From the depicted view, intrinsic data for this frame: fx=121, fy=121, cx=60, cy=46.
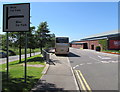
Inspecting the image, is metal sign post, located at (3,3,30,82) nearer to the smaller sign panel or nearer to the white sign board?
the white sign board

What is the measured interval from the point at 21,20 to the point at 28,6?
0.68 m

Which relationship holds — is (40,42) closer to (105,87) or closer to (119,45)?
(105,87)

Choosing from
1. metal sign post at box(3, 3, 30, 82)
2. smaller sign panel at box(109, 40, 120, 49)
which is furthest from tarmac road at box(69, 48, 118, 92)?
smaller sign panel at box(109, 40, 120, 49)

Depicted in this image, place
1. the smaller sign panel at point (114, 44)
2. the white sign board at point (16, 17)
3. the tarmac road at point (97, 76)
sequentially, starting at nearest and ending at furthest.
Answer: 1. the white sign board at point (16, 17)
2. the tarmac road at point (97, 76)
3. the smaller sign panel at point (114, 44)

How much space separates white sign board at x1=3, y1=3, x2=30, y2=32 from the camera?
5254mm

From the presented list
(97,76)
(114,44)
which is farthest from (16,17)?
(114,44)

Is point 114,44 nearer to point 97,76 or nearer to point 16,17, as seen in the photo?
point 97,76

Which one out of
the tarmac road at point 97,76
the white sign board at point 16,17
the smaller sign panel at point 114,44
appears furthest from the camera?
the smaller sign panel at point 114,44

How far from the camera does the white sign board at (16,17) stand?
525cm

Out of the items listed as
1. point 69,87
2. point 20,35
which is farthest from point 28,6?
point 20,35

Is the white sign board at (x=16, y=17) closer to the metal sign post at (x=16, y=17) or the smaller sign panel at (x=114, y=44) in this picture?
the metal sign post at (x=16, y=17)

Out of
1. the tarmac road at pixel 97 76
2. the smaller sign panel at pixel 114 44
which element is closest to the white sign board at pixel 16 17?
the tarmac road at pixel 97 76

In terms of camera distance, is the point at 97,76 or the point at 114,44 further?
the point at 114,44

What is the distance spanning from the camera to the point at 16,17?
5352mm
